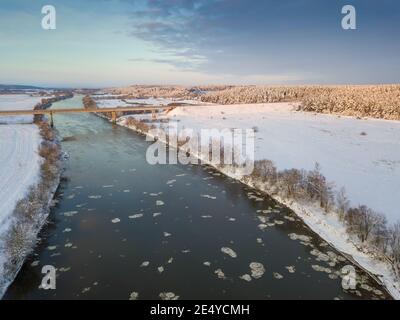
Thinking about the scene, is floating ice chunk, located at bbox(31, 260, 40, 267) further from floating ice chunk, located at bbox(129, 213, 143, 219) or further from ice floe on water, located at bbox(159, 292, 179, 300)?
ice floe on water, located at bbox(159, 292, 179, 300)

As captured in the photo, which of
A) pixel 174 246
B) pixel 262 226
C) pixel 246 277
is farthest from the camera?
pixel 262 226

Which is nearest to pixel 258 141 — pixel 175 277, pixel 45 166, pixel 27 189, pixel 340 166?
pixel 340 166

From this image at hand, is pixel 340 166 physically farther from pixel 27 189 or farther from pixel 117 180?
pixel 27 189

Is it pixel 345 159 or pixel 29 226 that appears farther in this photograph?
pixel 345 159

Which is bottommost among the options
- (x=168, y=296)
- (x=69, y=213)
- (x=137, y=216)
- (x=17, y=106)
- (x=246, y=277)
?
(x=168, y=296)

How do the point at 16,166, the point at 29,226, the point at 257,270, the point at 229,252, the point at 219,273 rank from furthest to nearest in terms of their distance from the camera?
1. the point at 16,166
2. the point at 29,226
3. the point at 229,252
4. the point at 257,270
5. the point at 219,273

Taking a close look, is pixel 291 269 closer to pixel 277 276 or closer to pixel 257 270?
pixel 277 276

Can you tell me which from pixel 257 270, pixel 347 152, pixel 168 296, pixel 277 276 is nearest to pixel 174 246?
pixel 168 296

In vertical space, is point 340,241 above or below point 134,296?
above

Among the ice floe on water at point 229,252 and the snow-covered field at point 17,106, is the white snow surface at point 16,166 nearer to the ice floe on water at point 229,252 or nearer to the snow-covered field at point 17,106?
the ice floe on water at point 229,252
